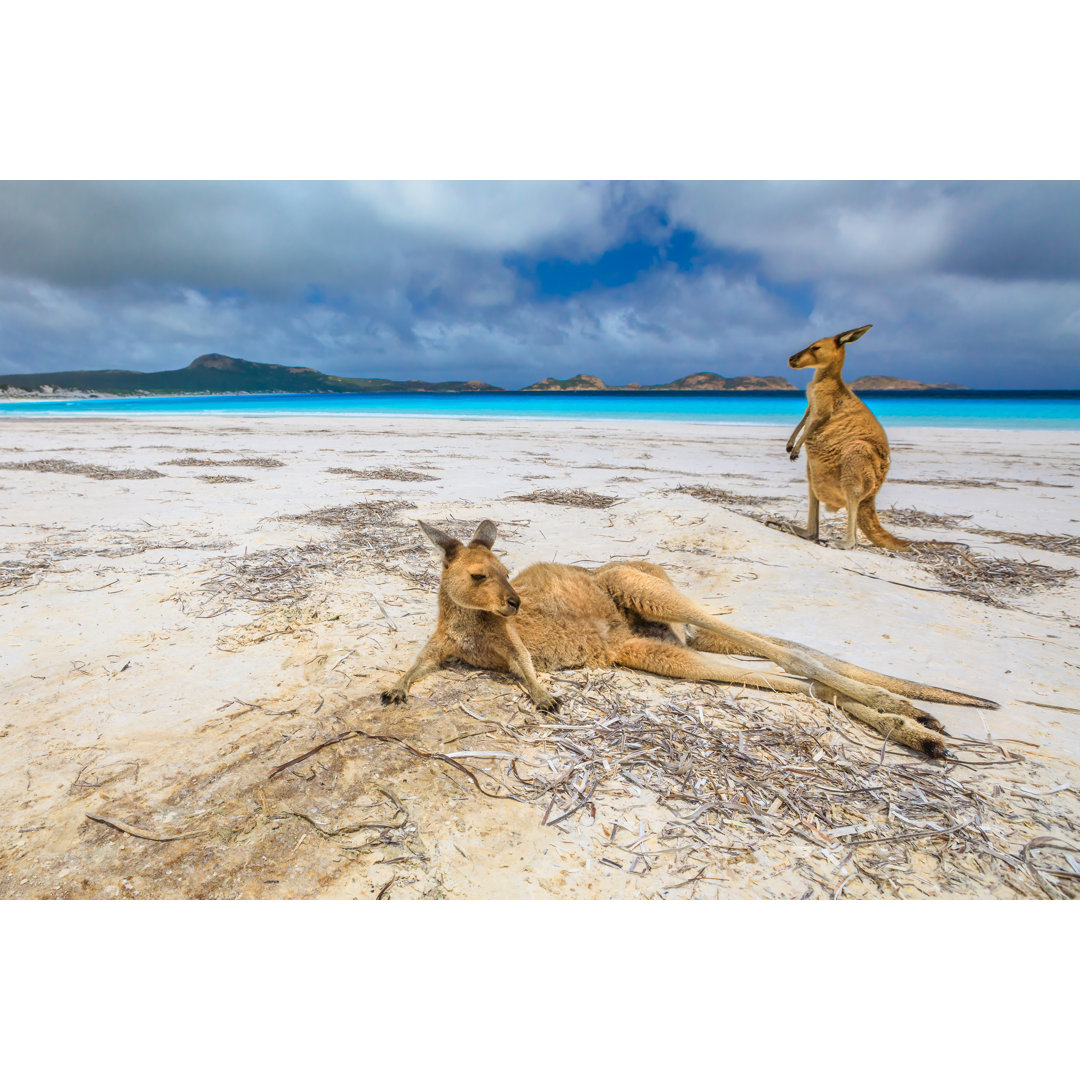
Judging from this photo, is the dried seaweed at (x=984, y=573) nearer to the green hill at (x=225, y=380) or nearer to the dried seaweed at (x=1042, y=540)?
the dried seaweed at (x=1042, y=540)

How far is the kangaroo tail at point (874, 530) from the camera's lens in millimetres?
6047

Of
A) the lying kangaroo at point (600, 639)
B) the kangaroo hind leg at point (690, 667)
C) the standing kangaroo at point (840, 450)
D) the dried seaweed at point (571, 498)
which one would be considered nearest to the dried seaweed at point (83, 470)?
the dried seaweed at point (571, 498)

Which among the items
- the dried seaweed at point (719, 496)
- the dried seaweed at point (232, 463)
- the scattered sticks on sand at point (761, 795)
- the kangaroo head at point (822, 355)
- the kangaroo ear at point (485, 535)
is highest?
the kangaroo head at point (822, 355)

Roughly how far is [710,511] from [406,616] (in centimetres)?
370

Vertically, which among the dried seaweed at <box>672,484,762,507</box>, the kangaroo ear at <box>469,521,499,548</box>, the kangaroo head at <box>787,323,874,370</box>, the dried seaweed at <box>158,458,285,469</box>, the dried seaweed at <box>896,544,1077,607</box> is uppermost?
the kangaroo head at <box>787,323,874,370</box>

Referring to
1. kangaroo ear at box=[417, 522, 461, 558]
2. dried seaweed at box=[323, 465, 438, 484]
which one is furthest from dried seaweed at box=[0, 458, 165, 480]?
→ kangaroo ear at box=[417, 522, 461, 558]

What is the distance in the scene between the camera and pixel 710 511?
6.11 meters

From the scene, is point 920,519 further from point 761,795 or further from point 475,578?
point 475,578

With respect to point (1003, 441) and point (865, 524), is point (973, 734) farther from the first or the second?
point (1003, 441)

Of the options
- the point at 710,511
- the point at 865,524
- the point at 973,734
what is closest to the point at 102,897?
the point at 973,734

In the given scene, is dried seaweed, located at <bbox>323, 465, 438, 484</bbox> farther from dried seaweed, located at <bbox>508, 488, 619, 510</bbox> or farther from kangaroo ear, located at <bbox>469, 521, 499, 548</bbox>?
kangaroo ear, located at <bbox>469, 521, 499, 548</bbox>

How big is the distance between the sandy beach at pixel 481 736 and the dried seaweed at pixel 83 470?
3.35m

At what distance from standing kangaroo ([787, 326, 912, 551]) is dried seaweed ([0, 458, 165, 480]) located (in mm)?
9703

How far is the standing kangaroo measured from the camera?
237 inches
